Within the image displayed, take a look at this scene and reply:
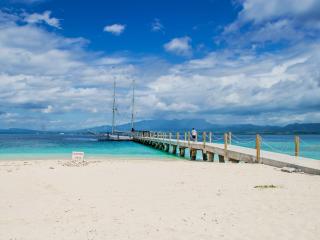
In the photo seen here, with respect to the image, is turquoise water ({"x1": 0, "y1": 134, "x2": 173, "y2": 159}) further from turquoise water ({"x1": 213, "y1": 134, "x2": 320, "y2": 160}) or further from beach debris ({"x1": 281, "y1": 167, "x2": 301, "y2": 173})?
beach debris ({"x1": 281, "y1": 167, "x2": 301, "y2": 173})

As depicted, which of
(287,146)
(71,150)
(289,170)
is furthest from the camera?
(287,146)

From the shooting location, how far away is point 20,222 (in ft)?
22.8

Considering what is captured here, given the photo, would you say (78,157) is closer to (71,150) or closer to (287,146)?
(71,150)

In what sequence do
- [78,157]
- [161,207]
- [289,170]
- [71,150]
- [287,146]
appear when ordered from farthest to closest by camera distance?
[287,146]
[71,150]
[78,157]
[289,170]
[161,207]

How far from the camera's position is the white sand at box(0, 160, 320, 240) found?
20.3ft

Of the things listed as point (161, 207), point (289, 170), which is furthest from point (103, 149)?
point (161, 207)

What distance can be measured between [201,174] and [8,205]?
23.8ft

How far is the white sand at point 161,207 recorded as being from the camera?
6.18 meters

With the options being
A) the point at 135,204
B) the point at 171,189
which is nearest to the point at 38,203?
the point at 135,204

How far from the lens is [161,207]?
26.5 feet

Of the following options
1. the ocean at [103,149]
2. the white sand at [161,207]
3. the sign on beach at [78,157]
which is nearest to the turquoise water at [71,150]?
the ocean at [103,149]

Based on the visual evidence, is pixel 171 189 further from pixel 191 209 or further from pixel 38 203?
pixel 38 203

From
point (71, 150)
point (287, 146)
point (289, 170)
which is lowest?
point (71, 150)

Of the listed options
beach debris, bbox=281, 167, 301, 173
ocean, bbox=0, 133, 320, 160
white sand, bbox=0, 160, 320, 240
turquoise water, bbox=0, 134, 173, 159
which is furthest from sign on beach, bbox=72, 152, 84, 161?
turquoise water, bbox=0, 134, 173, 159
